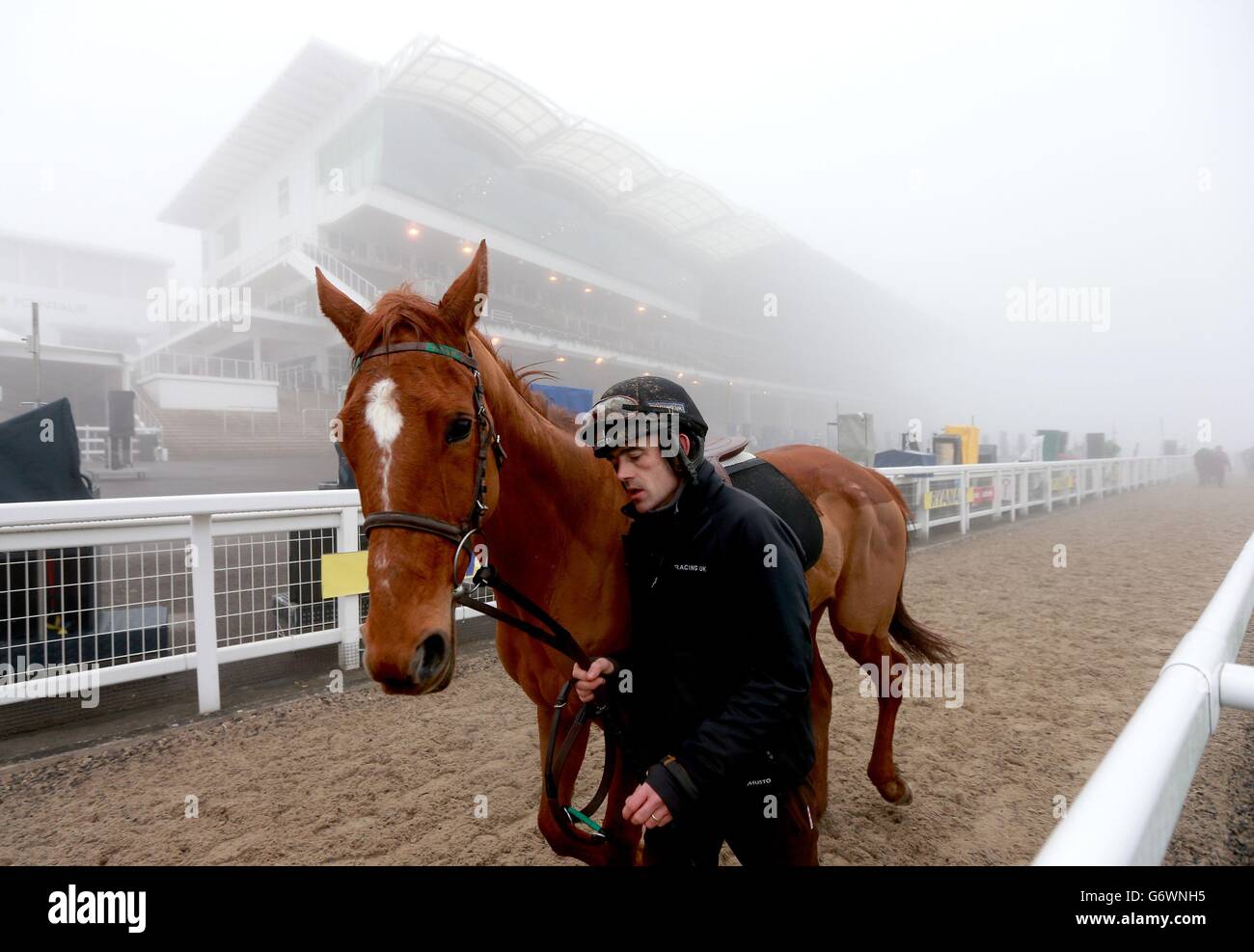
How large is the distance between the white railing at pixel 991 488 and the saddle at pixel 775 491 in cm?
542

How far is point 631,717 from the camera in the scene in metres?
1.63

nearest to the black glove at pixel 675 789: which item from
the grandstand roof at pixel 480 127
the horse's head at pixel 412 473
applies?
the horse's head at pixel 412 473

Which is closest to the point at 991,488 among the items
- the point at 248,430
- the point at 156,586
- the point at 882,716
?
the point at 882,716

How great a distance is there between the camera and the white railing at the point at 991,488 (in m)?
10.6

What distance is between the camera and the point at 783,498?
2.43m

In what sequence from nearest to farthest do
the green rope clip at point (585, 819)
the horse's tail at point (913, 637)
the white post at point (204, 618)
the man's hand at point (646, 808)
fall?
the man's hand at point (646, 808)
the green rope clip at point (585, 819)
the horse's tail at point (913, 637)
the white post at point (204, 618)

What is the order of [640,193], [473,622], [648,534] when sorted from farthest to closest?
[640,193] → [473,622] → [648,534]

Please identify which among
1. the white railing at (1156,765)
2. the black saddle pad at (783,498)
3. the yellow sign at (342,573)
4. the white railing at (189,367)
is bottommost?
the yellow sign at (342,573)

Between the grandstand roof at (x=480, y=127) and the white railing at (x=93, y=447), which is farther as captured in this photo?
the grandstand roof at (x=480, y=127)

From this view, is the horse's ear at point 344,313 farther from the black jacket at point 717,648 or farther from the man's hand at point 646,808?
the man's hand at point 646,808

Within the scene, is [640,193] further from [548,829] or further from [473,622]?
[548,829]
